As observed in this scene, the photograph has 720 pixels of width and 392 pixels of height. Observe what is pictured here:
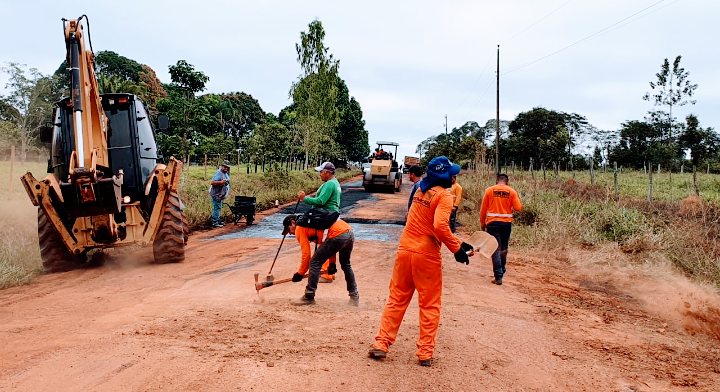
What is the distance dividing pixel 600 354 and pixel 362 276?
13.1 feet

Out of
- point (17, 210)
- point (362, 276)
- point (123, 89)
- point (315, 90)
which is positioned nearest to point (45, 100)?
point (123, 89)

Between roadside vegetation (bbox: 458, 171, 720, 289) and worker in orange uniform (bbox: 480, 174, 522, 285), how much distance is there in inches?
113

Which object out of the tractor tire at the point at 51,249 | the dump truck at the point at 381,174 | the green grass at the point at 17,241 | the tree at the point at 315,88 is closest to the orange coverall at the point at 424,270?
the green grass at the point at 17,241

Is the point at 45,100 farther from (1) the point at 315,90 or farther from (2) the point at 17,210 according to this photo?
(2) the point at 17,210

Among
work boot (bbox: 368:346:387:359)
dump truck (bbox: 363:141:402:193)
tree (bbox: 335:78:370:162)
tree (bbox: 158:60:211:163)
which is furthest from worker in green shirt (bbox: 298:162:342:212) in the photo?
tree (bbox: 335:78:370:162)

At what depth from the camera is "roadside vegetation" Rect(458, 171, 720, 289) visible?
9117 millimetres

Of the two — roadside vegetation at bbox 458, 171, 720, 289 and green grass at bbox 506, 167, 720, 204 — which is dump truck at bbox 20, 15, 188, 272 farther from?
green grass at bbox 506, 167, 720, 204

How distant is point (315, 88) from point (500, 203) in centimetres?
3504

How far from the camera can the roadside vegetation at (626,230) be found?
912cm

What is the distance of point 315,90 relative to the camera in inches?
1673

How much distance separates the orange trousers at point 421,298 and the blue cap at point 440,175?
0.64m

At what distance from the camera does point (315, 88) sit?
4228cm

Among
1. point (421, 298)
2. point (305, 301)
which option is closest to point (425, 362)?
point (421, 298)

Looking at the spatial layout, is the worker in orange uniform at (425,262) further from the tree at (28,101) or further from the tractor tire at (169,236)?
the tree at (28,101)
